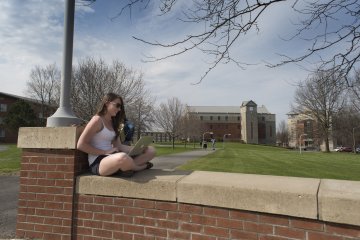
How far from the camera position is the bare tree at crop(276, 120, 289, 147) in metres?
121

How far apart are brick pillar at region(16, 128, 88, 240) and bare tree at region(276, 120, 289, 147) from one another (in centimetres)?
12038

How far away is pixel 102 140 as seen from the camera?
405cm

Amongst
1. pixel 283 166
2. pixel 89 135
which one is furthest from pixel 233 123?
pixel 89 135

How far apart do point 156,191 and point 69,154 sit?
47.0 inches

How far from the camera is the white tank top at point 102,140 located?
13.2 feet

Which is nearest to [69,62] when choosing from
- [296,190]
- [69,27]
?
[69,27]

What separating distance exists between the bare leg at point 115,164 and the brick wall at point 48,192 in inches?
15.6

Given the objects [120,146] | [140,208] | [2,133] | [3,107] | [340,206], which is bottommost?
[140,208]

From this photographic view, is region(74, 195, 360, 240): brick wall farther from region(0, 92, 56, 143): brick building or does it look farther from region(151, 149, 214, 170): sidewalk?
region(0, 92, 56, 143): brick building

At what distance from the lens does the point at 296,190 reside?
2988 mm

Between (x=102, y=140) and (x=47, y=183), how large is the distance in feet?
2.79

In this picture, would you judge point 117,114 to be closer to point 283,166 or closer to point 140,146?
point 140,146

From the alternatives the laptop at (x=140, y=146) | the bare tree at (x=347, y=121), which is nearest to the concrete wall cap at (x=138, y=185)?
the laptop at (x=140, y=146)

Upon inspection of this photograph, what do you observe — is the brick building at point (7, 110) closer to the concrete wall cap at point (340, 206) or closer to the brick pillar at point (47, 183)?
the brick pillar at point (47, 183)
